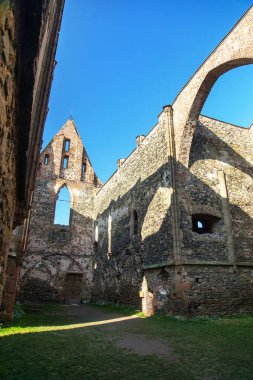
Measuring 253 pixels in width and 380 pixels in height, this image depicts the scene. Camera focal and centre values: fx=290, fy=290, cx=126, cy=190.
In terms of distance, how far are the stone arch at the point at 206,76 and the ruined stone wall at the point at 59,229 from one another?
1105cm

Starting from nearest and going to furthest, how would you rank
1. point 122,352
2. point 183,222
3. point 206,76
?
point 122,352, point 206,76, point 183,222

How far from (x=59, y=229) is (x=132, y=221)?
7042mm

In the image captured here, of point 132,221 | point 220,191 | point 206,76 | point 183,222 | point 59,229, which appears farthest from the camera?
point 59,229

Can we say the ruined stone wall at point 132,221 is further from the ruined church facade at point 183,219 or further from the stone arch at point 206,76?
the stone arch at point 206,76

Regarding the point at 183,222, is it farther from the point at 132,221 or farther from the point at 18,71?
the point at 18,71

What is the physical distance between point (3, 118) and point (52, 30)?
9.47ft

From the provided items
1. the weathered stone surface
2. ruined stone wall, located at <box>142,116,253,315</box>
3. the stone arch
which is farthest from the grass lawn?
the stone arch

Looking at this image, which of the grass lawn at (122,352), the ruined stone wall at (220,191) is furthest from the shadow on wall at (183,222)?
the grass lawn at (122,352)

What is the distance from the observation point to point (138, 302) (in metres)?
12.8

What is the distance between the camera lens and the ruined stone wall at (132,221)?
12.0 m

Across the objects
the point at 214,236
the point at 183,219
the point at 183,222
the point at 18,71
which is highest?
the point at 183,219

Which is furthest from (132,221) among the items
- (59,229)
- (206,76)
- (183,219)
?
(206,76)

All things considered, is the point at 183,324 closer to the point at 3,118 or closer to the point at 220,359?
the point at 220,359

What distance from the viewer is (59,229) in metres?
19.9
